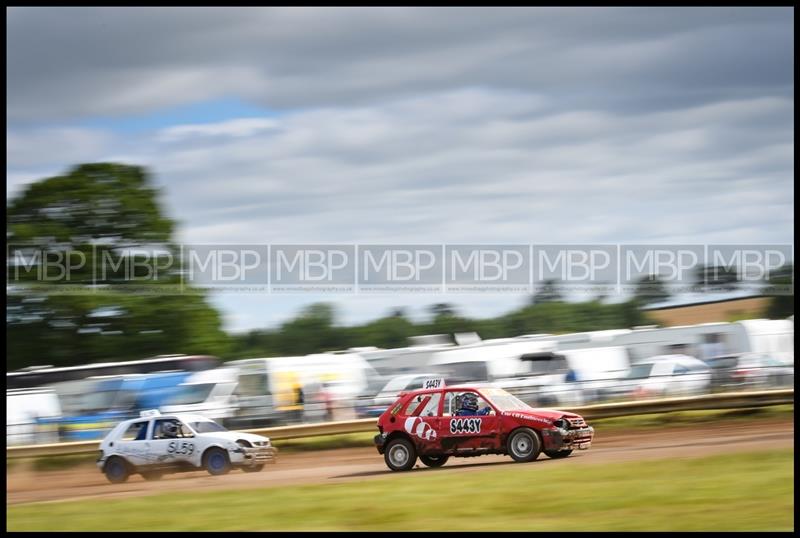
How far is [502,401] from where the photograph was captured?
16500mm

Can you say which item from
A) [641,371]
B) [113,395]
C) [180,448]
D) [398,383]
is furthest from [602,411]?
[113,395]

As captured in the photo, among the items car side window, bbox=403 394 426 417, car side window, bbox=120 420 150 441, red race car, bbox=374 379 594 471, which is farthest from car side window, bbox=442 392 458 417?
car side window, bbox=120 420 150 441

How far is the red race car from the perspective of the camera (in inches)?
Answer: 633

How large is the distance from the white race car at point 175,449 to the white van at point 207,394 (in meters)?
4.73

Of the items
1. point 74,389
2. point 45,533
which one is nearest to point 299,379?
point 74,389

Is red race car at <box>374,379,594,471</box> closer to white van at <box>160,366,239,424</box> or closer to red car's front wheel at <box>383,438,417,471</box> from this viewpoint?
red car's front wheel at <box>383,438,417,471</box>

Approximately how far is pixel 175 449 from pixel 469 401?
17.8 feet

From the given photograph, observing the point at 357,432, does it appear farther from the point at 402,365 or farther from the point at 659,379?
the point at 659,379

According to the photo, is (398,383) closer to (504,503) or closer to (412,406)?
(412,406)

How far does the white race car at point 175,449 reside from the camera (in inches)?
696

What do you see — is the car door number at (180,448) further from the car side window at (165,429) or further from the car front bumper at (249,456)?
the car front bumper at (249,456)

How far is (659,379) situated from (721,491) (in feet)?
30.5

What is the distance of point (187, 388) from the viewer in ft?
82.0

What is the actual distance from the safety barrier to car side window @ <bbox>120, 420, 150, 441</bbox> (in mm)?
4038
